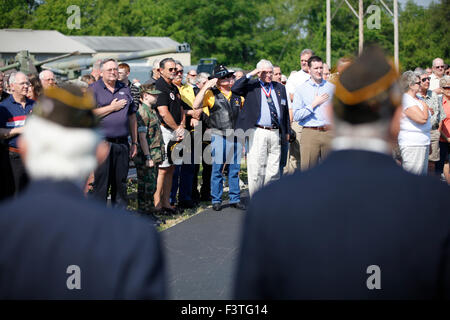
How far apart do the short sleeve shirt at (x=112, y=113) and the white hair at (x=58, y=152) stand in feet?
16.9

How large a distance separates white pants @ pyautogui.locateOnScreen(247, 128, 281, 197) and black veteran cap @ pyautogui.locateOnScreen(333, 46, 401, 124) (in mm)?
6722

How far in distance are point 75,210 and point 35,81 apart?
5364 mm

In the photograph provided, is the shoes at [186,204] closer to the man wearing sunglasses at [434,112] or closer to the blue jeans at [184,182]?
the blue jeans at [184,182]

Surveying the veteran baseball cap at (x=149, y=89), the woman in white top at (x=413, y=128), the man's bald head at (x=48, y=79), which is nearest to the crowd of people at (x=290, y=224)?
the man's bald head at (x=48, y=79)

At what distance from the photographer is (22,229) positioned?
5.97ft

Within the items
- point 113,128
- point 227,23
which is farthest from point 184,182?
point 227,23

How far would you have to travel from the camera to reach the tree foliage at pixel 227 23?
186 feet

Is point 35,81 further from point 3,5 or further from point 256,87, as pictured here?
point 3,5

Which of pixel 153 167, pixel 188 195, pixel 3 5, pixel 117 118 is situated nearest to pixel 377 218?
pixel 117 118

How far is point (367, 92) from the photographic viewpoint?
191 centimetres

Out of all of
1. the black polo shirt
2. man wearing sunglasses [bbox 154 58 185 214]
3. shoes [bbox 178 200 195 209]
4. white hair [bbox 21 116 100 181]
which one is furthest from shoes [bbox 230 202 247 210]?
white hair [bbox 21 116 100 181]

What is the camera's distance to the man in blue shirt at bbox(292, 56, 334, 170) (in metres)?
8.54

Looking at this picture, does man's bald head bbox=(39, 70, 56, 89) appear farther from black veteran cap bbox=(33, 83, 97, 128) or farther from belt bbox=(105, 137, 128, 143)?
black veteran cap bbox=(33, 83, 97, 128)

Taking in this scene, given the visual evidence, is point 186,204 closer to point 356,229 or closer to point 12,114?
point 12,114
